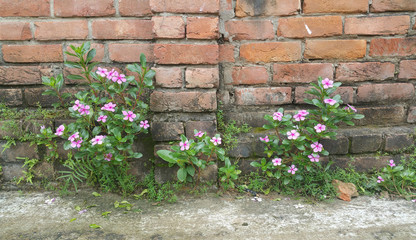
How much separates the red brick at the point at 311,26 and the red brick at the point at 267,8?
50mm

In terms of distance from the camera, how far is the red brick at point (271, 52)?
181cm

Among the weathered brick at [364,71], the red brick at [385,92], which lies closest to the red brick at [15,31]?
the weathered brick at [364,71]

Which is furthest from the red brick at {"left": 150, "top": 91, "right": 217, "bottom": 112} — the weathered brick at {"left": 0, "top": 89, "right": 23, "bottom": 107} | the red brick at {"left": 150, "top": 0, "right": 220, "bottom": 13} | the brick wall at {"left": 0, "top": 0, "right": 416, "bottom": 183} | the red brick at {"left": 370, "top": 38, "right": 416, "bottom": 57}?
the red brick at {"left": 370, "top": 38, "right": 416, "bottom": 57}

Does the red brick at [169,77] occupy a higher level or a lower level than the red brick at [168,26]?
lower

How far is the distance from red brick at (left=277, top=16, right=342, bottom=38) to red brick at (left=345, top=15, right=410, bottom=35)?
7 cm

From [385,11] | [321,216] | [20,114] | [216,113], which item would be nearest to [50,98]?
[20,114]

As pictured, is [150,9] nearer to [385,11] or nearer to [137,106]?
[137,106]

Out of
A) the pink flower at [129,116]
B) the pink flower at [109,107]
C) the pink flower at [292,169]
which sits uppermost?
the pink flower at [109,107]

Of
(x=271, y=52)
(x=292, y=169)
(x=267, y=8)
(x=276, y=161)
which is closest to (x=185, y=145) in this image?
(x=276, y=161)

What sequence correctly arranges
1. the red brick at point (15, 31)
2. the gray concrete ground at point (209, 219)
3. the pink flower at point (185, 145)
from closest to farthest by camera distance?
the gray concrete ground at point (209, 219), the pink flower at point (185, 145), the red brick at point (15, 31)

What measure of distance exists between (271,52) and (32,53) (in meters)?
1.43

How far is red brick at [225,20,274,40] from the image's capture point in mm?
1783

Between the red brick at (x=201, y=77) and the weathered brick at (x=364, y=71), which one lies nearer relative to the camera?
the red brick at (x=201, y=77)

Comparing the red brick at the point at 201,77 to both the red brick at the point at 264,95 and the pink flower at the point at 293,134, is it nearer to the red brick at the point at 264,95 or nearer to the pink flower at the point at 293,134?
the red brick at the point at 264,95
